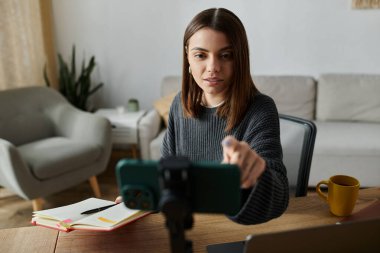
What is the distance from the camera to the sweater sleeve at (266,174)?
2.47 ft

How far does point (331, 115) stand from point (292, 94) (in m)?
0.35

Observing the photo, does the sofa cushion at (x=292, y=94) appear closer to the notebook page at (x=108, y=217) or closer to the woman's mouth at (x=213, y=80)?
the woman's mouth at (x=213, y=80)

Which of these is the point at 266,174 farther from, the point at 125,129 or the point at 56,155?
the point at 125,129

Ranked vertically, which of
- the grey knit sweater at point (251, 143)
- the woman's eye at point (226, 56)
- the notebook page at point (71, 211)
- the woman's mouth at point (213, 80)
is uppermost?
the woman's eye at point (226, 56)

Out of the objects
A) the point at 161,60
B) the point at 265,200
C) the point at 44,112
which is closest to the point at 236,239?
the point at 265,200

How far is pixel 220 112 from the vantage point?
1094mm

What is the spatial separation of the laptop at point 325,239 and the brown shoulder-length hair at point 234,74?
54cm

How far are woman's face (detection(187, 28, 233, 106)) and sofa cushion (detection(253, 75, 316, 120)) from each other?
2056 mm

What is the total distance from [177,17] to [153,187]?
2862mm

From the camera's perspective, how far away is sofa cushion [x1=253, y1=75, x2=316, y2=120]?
2.96 metres

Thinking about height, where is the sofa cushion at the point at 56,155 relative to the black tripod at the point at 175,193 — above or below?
below

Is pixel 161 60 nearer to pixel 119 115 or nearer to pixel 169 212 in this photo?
pixel 119 115

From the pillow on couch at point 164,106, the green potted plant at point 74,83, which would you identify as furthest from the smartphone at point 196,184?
the green potted plant at point 74,83

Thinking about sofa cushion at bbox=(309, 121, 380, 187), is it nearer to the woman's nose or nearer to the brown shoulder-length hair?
the brown shoulder-length hair
